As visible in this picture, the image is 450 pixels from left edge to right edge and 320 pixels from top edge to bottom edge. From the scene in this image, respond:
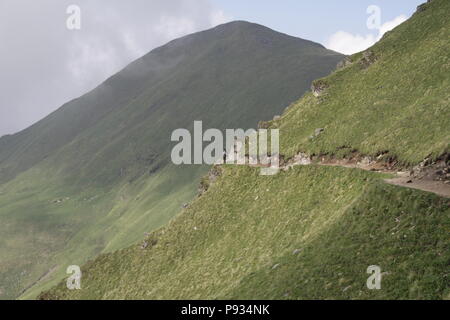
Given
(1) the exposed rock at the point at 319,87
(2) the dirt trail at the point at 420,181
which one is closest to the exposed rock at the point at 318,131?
(1) the exposed rock at the point at 319,87

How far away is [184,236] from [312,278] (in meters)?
30.9

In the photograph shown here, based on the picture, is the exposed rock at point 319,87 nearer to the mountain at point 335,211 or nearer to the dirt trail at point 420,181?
the mountain at point 335,211

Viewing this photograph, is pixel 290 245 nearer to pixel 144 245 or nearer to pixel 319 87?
pixel 144 245

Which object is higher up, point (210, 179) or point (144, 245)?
point (210, 179)

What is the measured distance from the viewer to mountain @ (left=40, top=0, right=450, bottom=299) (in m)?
29.3

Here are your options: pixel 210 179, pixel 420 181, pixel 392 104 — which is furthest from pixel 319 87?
pixel 420 181

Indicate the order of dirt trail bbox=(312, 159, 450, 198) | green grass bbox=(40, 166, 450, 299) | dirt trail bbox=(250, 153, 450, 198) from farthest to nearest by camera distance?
dirt trail bbox=(250, 153, 450, 198)
dirt trail bbox=(312, 159, 450, 198)
green grass bbox=(40, 166, 450, 299)

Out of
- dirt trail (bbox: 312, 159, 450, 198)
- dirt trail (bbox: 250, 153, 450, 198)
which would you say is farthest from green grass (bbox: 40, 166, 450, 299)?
dirt trail (bbox: 250, 153, 450, 198)

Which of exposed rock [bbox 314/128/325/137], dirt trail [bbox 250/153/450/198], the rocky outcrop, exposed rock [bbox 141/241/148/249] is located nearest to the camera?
dirt trail [bbox 250/153/450/198]

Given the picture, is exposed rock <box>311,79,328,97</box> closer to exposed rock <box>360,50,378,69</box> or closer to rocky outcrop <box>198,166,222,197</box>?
exposed rock <box>360,50,378,69</box>

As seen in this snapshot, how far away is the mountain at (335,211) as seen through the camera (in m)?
29.3

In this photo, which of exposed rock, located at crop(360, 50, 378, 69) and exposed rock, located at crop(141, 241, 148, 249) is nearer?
exposed rock, located at crop(141, 241, 148, 249)

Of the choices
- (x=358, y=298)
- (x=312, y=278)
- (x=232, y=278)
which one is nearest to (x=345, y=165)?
(x=232, y=278)

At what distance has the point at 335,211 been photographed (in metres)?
39.2
